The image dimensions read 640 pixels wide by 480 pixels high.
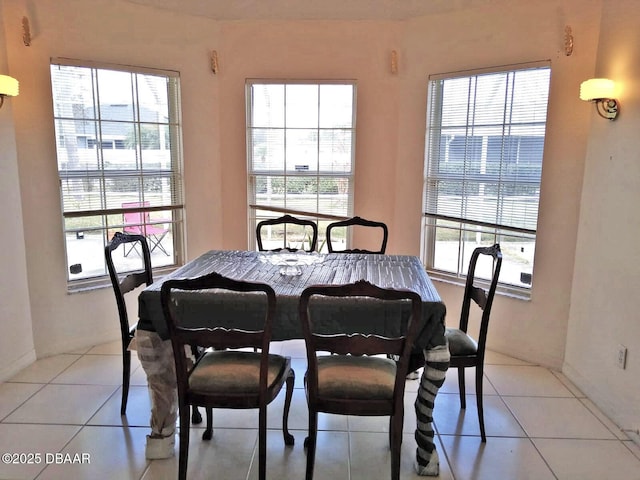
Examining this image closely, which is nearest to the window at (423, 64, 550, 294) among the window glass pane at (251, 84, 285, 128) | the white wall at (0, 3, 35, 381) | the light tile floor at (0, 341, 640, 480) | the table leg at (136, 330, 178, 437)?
the light tile floor at (0, 341, 640, 480)

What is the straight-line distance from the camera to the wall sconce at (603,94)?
261cm

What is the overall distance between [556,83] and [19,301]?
3879 mm

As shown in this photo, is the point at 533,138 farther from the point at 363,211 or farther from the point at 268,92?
the point at 268,92

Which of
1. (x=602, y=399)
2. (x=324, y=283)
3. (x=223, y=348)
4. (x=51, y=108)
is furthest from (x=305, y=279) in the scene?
(x=51, y=108)

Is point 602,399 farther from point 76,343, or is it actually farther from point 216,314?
point 76,343

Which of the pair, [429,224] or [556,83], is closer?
[556,83]

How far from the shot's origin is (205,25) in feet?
12.4

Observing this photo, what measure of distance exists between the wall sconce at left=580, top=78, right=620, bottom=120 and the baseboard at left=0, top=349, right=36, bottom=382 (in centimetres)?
397

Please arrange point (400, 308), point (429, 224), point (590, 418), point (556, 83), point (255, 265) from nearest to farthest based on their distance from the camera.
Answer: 1. point (400, 308)
2. point (590, 418)
3. point (255, 265)
4. point (556, 83)
5. point (429, 224)

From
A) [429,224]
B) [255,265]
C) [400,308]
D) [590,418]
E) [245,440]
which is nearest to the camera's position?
[400,308]

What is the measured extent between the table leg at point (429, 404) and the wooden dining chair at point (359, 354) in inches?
6.5

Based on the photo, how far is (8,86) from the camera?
2.73 metres

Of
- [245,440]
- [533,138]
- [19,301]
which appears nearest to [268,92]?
[533,138]

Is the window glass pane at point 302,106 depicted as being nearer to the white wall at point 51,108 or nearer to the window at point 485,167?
the white wall at point 51,108
